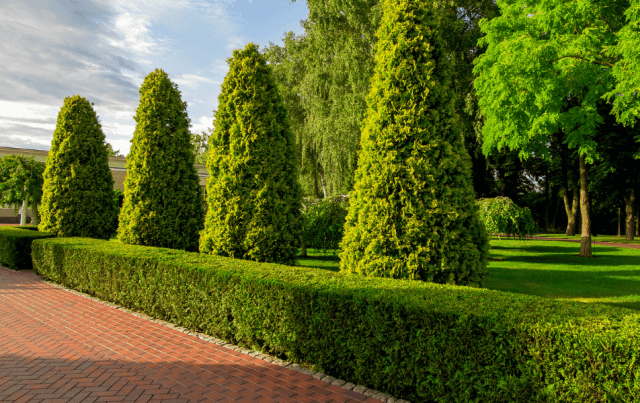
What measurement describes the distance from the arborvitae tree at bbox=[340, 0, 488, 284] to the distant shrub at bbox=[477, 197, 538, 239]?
1073 cm

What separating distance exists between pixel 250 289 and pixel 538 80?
498 inches

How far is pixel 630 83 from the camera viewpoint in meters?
10.3

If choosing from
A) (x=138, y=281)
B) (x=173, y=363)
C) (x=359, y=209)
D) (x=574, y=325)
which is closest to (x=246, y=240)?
(x=138, y=281)


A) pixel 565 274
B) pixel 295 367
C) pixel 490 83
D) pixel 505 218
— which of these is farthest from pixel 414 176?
pixel 505 218

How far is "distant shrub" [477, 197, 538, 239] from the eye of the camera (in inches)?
611

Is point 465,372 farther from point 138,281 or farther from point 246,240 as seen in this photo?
point 138,281

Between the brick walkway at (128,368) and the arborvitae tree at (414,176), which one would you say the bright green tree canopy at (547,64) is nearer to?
the arborvitae tree at (414,176)

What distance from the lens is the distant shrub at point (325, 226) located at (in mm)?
12219

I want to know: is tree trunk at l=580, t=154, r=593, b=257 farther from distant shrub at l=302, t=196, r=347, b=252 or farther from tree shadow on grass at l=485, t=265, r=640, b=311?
distant shrub at l=302, t=196, r=347, b=252

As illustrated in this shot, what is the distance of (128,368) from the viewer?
4504 millimetres

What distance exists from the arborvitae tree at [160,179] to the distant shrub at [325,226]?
3719 millimetres

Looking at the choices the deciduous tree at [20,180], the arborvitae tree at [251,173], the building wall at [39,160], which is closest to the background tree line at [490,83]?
the arborvitae tree at [251,173]

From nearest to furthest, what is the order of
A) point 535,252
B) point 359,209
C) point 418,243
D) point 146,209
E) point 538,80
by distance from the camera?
point 418,243 < point 359,209 < point 146,209 < point 538,80 < point 535,252

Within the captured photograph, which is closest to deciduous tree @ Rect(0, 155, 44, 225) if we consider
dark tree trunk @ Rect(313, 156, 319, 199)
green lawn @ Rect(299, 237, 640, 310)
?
dark tree trunk @ Rect(313, 156, 319, 199)
